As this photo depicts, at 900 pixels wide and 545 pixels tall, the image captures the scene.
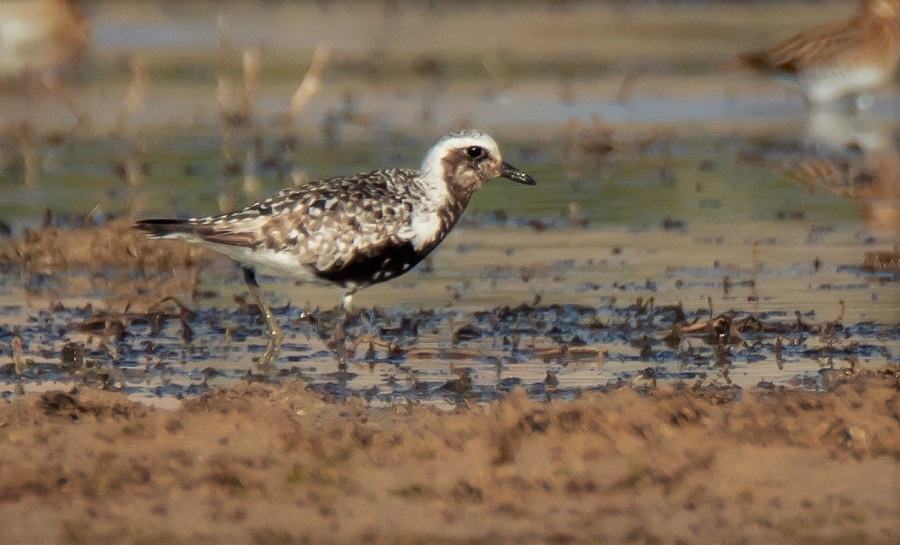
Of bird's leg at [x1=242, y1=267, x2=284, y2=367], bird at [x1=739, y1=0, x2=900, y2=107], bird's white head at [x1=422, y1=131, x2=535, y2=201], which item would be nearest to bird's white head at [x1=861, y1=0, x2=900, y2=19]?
bird at [x1=739, y1=0, x2=900, y2=107]

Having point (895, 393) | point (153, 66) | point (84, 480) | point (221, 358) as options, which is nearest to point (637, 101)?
point (153, 66)

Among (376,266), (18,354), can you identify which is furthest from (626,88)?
(18,354)

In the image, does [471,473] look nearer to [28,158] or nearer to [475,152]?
[475,152]

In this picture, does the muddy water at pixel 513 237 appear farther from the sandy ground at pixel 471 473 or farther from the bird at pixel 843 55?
the sandy ground at pixel 471 473

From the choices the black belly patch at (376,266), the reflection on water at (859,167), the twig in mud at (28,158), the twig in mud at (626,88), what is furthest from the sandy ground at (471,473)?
the twig in mud at (626,88)

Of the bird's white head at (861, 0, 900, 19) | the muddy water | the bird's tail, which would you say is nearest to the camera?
the muddy water

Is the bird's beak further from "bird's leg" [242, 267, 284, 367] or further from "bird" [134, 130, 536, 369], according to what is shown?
"bird's leg" [242, 267, 284, 367]

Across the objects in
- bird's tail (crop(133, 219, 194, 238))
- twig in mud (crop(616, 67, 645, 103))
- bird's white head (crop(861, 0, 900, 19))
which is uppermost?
bird's white head (crop(861, 0, 900, 19))

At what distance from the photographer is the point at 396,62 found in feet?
84.2

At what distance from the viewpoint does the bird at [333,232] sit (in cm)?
929

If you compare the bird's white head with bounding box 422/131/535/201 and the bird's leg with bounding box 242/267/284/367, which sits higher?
the bird's white head with bounding box 422/131/535/201

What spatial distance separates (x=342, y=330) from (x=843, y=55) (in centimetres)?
1149

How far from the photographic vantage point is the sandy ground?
19.0 feet

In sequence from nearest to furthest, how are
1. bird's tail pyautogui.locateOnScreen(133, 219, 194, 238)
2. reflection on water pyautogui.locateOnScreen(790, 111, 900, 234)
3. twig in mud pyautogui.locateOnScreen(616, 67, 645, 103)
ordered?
bird's tail pyautogui.locateOnScreen(133, 219, 194, 238)
reflection on water pyautogui.locateOnScreen(790, 111, 900, 234)
twig in mud pyautogui.locateOnScreen(616, 67, 645, 103)
